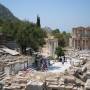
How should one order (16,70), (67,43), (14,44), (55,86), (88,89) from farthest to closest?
(67,43) < (14,44) < (16,70) < (55,86) < (88,89)

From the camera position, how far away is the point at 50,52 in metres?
57.9

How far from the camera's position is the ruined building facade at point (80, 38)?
4245 inches

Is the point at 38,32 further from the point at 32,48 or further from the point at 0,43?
the point at 0,43

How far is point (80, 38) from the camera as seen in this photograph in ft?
362

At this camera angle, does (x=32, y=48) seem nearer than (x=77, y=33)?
Yes

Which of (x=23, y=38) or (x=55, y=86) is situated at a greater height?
(x=23, y=38)

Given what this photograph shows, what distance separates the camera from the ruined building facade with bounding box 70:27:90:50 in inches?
4245

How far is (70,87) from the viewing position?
39.3 feet

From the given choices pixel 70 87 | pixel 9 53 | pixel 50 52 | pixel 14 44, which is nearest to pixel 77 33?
pixel 50 52

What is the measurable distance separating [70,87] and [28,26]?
100 feet

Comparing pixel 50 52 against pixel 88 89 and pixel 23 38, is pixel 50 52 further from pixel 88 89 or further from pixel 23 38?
pixel 88 89

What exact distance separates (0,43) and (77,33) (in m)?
71.8

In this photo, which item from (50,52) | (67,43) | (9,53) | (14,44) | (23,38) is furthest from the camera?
(67,43)

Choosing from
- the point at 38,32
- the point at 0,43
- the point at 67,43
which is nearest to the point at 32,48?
the point at 38,32
